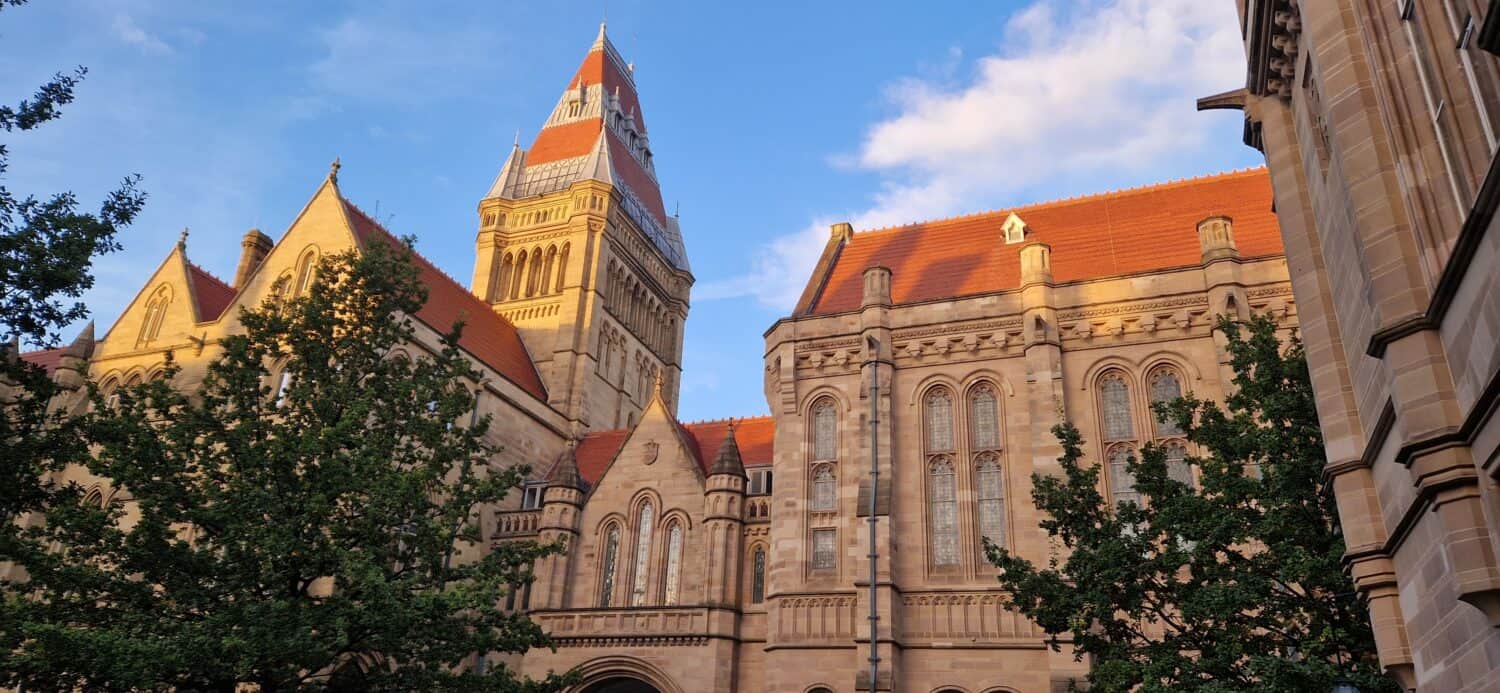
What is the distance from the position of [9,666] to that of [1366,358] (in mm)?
16296

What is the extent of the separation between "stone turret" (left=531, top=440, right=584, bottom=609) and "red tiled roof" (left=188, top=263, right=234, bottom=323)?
13.5 meters

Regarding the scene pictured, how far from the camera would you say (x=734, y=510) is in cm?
2697

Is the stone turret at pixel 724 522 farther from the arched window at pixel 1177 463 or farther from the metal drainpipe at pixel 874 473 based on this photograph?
the arched window at pixel 1177 463

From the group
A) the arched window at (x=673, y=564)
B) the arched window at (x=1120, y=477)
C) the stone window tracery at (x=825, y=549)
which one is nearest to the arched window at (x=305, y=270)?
the arched window at (x=673, y=564)

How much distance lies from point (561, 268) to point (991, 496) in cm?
2645

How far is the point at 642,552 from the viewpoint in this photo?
28.0 m

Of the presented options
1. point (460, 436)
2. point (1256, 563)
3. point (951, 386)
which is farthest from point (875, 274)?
point (1256, 563)

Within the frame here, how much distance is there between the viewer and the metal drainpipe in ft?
69.7

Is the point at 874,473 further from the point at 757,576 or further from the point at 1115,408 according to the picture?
the point at 1115,408

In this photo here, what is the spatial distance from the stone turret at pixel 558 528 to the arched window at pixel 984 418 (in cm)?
1144

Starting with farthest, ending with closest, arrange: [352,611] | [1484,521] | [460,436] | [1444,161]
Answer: [460,436]
[352,611]
[1444,161]
[1484,521]

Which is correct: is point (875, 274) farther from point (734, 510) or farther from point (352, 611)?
point (352, 611)

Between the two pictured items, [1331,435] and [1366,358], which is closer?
[1366,358]

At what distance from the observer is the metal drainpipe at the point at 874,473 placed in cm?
2125
